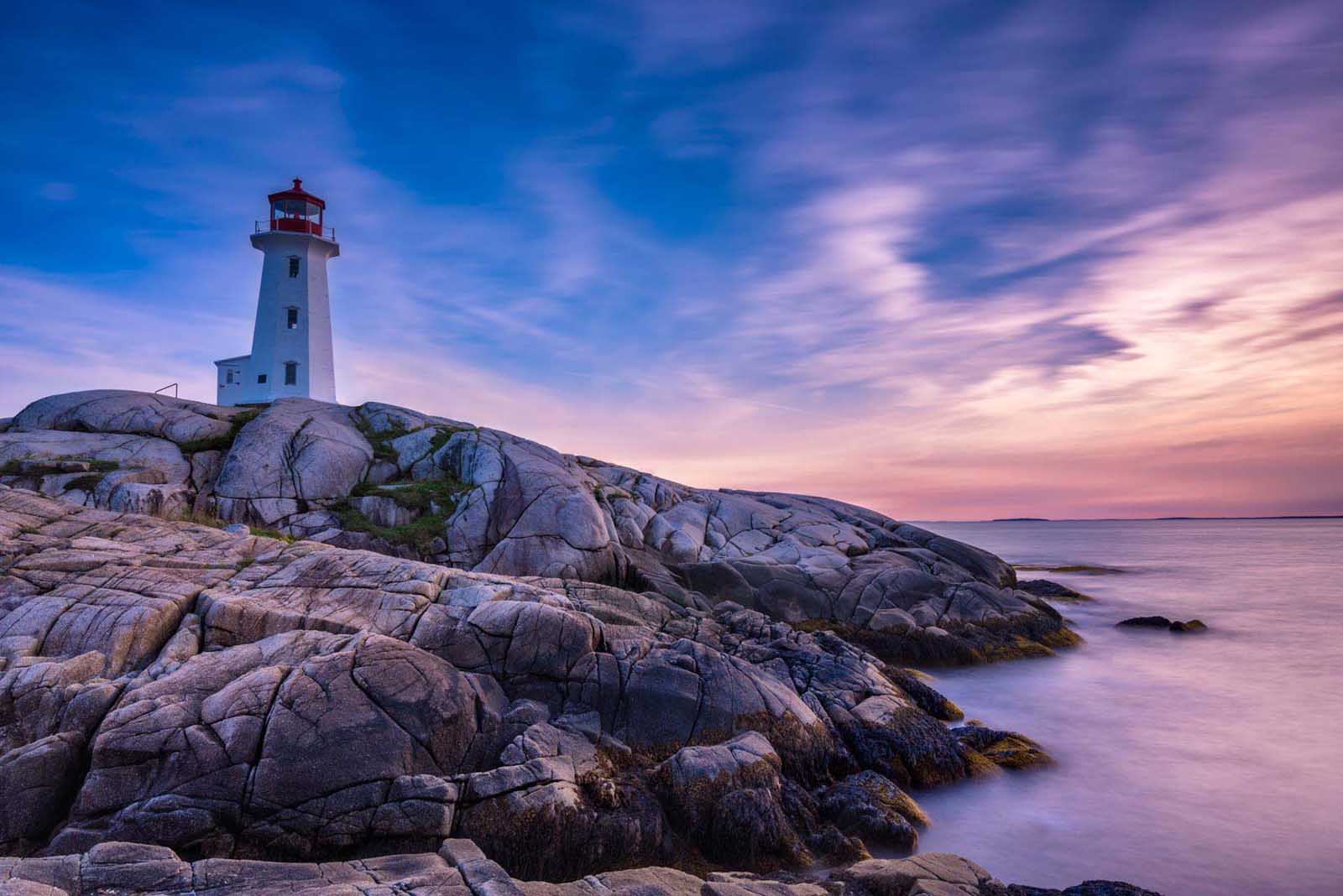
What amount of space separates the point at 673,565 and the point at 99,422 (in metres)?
21.1

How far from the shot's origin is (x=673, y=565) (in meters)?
25.6

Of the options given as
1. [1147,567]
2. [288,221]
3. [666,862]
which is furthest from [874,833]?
[1147,567]

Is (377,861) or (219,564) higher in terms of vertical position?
(219,564)

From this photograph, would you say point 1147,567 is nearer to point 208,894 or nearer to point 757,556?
point 757,556

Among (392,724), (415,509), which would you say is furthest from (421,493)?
→ (392,724)

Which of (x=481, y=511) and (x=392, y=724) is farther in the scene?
(x=481, y=511)

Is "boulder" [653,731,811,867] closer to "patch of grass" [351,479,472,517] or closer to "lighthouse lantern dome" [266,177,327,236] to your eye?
"patch of grass" [351,479,472,517]

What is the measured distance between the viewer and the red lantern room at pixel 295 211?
38.5m

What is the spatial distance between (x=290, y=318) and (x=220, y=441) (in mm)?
14431

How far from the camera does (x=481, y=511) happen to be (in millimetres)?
23953

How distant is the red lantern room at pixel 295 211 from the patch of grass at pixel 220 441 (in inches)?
628

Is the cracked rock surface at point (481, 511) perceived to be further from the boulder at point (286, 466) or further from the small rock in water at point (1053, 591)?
the small rock in water at point (1053, 591)

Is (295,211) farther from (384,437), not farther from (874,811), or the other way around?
(874,811)

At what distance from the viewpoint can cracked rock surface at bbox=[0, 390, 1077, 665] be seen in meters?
22.4
